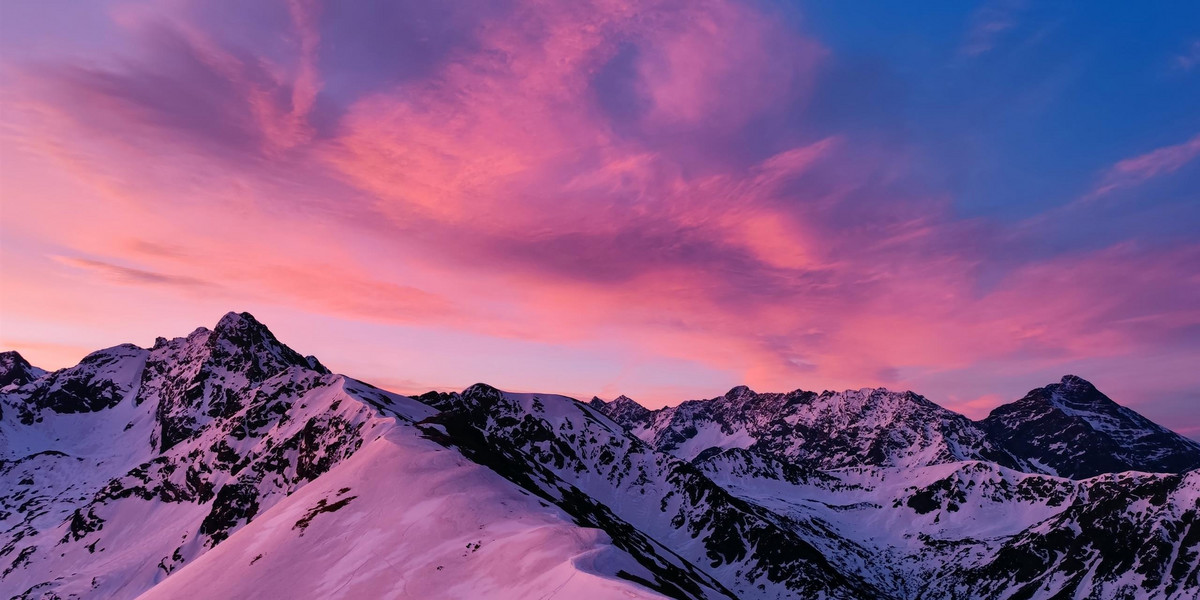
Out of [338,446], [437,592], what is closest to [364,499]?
[437,592]

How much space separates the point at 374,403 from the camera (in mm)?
184000

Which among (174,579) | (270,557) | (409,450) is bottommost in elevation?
Result: (174,579)

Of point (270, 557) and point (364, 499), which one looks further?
point (364, 499)

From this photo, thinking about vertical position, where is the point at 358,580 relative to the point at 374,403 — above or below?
below

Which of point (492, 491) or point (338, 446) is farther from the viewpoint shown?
point (338, 446)

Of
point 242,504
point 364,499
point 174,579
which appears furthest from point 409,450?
point 242,504

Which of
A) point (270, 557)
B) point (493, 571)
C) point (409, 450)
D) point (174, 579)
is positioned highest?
point (409, 450)

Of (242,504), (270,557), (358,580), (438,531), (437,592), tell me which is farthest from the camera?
(242,504)

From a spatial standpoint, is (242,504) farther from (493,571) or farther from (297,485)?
(493,571)

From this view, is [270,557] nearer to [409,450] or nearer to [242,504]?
[409,450]

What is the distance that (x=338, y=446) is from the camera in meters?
160

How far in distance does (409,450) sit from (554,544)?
190 ft

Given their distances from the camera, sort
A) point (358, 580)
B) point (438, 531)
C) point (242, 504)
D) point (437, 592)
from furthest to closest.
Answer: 1. point (242, 504)
2. point (438, 531)
3. point (358, 580)
4. point (437, 592)

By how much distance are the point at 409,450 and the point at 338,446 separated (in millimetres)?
49683
